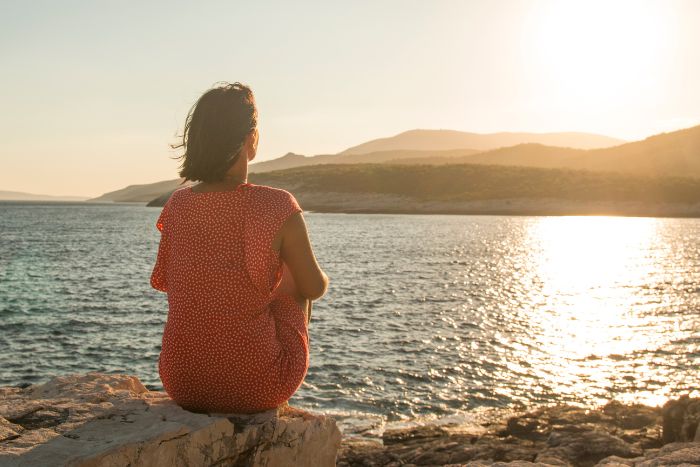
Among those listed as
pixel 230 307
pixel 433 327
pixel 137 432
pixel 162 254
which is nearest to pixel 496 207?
pixel 433 327

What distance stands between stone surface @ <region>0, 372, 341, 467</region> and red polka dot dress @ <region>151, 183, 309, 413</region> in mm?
203

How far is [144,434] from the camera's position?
427cm

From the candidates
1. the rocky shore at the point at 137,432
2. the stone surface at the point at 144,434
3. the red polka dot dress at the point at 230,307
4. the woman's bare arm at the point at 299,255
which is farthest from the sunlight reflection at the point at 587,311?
the woman's bare arm at the point at 299,255

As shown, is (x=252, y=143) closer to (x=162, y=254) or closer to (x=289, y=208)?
(x=289, y=208)

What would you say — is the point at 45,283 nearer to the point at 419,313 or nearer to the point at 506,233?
the point at 419,313

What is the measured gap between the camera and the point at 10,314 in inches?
979

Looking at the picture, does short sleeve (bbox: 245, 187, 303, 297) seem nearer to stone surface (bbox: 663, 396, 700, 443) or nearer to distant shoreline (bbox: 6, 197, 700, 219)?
stone surface (bbox: 663, 396, 700, 443)

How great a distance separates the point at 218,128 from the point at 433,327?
1971 cm

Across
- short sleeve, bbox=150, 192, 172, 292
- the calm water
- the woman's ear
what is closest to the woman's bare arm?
the woman's ear

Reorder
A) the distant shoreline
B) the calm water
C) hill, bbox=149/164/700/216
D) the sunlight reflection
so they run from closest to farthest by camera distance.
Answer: the calm water
the sunlight reflection
the distant shoreline
hill, bbox=149/164/700/216

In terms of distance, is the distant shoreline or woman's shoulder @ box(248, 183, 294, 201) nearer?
woman's shoulder @ box(248, 183, 294, 201)

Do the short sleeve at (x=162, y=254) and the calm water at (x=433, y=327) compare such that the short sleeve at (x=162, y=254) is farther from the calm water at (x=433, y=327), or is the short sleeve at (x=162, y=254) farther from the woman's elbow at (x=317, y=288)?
the calm water at (x=433, y=327)

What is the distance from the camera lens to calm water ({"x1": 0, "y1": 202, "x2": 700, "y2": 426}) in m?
15.9

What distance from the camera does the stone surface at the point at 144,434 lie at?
13.3 feet
